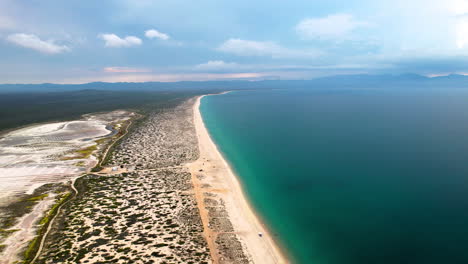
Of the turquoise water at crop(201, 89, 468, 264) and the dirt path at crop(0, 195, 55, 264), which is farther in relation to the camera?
the turquoise water at crop(201, 89, 468, 264)

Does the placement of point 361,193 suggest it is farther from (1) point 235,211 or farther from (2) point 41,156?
(2) point 41,156

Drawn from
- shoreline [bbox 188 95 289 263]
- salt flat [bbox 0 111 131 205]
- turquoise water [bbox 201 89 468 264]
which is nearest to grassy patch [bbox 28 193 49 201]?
salt flat [bbox 0 111 131 205]

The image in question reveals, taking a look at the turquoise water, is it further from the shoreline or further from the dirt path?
the dirt path

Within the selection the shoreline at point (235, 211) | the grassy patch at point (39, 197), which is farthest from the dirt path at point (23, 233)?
the shoreline at point (235, 211)

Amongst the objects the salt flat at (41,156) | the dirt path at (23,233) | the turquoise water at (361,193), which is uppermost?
the salt flat at (41,156)

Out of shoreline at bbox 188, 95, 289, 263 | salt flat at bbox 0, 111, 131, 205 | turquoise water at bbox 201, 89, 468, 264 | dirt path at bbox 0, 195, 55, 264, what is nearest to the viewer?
dirt path at bbox 0, 195, 55, 264

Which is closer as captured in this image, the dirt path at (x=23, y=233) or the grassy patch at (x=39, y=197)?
the dirt path at (x=23, y=233)

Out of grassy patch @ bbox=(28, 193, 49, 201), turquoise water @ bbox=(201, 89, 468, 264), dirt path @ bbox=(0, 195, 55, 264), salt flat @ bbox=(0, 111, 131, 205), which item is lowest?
turquoise water @ bbox=(201, 89, 468, 264)

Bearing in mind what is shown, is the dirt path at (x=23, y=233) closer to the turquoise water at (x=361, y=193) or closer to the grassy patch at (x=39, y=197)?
the grassy patch at (x=39, y=197)

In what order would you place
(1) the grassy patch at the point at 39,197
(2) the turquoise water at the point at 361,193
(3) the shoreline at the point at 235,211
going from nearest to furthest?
(3) the shoreline at the point at 235,211 < (2) the turquoise water at the point at 361,193 < (1) the grassy patch at the point at 39,197
